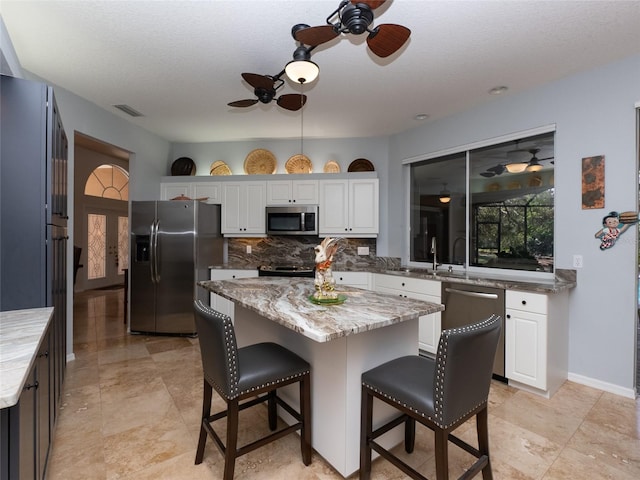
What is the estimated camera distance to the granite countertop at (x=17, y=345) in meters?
0.90

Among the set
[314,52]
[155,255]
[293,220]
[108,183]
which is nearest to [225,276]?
[155,255]

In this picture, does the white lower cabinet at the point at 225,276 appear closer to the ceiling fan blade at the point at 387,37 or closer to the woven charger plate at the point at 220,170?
the woven charger plate at the point at 220,170

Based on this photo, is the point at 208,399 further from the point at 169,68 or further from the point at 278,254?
the point at 278,254

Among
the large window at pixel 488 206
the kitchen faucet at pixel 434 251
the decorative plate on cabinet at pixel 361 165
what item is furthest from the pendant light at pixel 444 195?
the decorative plate on cabinet at pixel 361 165

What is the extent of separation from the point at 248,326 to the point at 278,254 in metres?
2.44

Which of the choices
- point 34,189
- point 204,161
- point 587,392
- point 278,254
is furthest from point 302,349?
point 204,161

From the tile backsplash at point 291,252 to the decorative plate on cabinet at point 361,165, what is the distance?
102cm

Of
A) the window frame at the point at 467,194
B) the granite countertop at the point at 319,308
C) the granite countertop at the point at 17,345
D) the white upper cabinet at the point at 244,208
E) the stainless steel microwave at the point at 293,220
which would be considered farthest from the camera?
the white upper cabinet at the point at 244,208

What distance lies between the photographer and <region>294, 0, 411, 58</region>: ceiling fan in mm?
1651

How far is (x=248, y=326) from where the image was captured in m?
2.52

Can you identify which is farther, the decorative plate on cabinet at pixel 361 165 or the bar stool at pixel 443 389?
the decorative plate on cabinet at pixel 361 165

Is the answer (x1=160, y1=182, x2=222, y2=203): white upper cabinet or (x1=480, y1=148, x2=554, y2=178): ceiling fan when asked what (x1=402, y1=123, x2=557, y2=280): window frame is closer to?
(x1=480, y1=148, x2=554, y2=178): ceiling fan

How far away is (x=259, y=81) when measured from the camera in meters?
2.38

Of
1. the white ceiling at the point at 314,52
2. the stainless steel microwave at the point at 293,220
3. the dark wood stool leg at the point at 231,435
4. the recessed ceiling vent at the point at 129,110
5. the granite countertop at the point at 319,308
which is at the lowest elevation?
the dark wood stool leg at the point at 231,435
